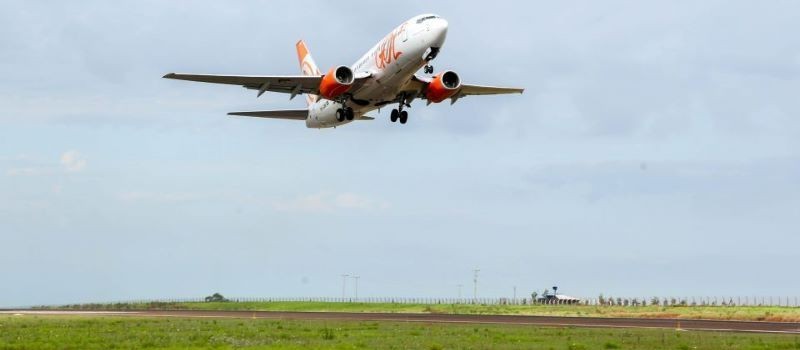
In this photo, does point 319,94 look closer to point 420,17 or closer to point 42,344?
point 420,17

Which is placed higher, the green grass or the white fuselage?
the white fuselage

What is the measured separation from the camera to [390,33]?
5403cm

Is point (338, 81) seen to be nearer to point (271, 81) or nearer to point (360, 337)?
point (271, 81)

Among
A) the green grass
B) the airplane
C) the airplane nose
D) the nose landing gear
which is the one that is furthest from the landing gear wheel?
the green grass

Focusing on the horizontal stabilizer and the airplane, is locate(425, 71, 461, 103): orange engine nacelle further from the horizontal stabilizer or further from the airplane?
the horizontal stabilizer

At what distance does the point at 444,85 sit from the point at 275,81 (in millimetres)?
10074

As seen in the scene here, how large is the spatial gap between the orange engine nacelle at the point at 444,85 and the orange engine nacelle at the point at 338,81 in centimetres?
539

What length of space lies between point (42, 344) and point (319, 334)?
10.8 metres

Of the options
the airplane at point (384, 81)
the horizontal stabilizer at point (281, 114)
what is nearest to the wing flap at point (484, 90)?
the airplane at point (384, 81)

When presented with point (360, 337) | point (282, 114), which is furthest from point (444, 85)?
point (360, 337)

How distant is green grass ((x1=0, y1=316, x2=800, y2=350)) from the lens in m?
33.8

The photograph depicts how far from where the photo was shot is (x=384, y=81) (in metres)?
53.8

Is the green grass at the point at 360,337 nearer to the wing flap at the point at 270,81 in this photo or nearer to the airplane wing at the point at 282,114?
the wing flap at the point at 270,81

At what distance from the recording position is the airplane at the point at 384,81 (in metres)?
50.4
